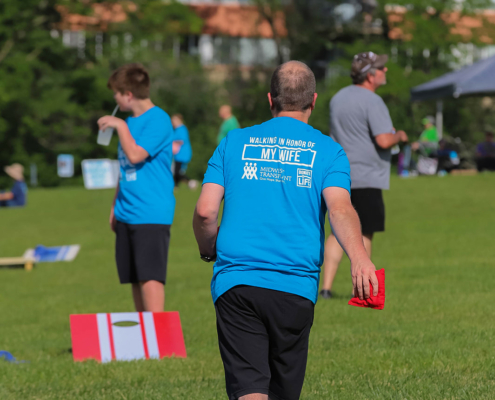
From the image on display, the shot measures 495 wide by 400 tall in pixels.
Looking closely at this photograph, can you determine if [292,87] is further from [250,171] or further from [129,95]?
[129,95]

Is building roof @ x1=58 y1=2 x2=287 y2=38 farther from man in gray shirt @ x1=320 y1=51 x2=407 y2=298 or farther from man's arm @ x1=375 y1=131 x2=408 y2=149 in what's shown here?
→ man's arm @ x1=375 y1=131 x2=408 y2=149

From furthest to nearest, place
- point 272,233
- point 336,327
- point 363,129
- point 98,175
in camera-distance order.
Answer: point 98,175
point 363,129
point 336,327
point 272,233

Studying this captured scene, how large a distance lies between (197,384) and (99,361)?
100 centimetres

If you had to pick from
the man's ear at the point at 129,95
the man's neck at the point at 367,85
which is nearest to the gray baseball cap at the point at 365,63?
the man's neck at the point at 367,85

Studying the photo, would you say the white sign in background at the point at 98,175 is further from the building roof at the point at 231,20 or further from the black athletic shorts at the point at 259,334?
the building roof at the point at 231,20

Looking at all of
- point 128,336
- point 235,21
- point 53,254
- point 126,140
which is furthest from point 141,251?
point 235,21

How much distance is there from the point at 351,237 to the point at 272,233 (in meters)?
0.33

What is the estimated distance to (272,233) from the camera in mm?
3242

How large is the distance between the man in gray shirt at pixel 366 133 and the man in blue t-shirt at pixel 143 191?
1974 millimetres

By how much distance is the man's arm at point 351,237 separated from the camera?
2967 mm

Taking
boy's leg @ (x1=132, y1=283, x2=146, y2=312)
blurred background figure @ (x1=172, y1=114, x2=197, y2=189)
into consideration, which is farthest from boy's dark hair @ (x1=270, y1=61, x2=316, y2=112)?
blurred background figure @ (x1=172, y1=114, x2=197, y2=189)

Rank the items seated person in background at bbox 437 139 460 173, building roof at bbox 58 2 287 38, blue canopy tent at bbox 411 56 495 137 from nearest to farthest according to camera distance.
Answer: blue canopy tent at bbox 411 56 495 137 → seated person in background at bbox 437 139 460 173 → building roof at bbox 58 2 287 38

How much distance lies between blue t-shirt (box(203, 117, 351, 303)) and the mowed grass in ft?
5.28

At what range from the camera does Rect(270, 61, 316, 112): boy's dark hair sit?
10.9ft
